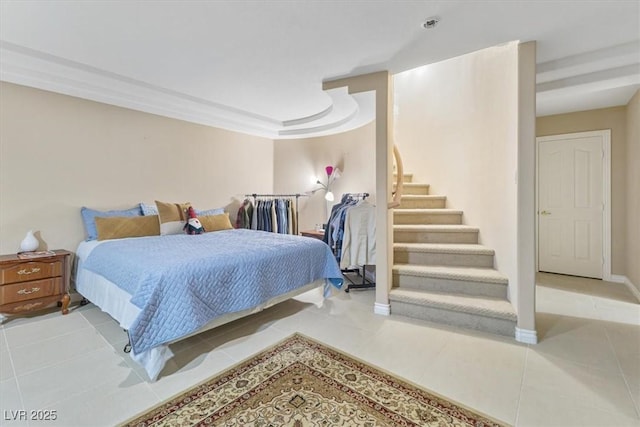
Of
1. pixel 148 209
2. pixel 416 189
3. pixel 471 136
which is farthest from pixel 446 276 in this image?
pixel 148 209

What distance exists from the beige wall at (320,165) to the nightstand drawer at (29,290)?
3553 millimetres

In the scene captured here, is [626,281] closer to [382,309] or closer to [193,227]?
[382,309]

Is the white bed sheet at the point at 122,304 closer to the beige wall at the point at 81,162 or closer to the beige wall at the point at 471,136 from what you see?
the beige wall at the point at 81,162

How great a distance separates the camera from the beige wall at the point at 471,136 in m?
2.70

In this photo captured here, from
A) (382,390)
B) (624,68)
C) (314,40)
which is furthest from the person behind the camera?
(624,68)

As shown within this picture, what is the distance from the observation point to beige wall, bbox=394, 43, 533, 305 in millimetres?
2697

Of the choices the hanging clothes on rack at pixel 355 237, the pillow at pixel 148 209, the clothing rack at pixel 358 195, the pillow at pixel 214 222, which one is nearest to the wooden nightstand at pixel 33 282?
the pillow at pixel 148 209

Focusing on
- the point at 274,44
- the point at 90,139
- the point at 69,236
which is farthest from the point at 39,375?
the point at 274,44

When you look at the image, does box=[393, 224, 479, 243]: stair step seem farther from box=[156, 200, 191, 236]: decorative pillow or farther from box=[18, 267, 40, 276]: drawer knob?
box=[18, 267, 40, 276]: drawer knob

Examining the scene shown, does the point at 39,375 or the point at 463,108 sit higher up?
the point at 463,108

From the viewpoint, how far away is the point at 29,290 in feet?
9.37

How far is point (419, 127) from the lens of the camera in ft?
15.7

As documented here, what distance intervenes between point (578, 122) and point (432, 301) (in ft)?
12.1

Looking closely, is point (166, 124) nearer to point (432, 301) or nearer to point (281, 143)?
point (281, 143)
